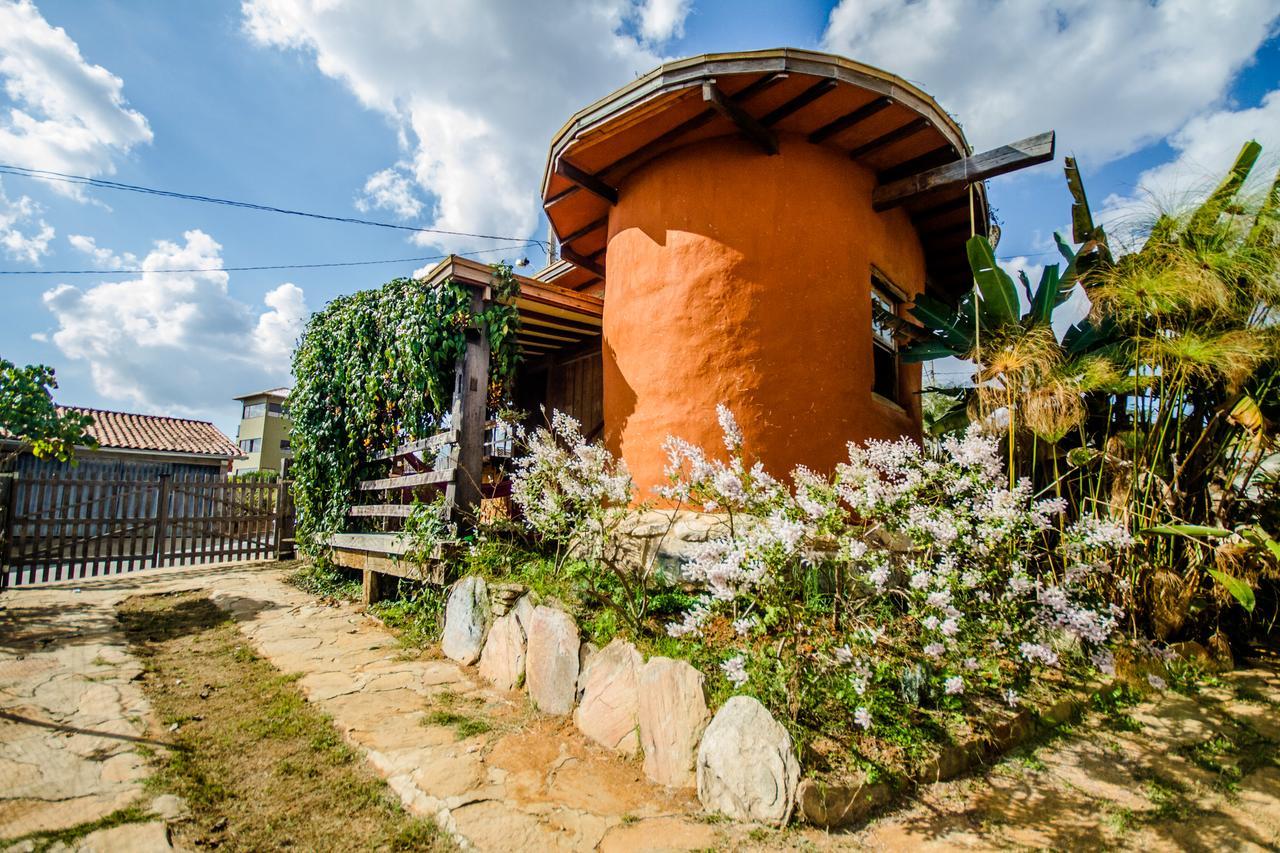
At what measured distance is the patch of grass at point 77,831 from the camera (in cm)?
242

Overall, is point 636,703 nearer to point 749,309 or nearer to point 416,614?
point 749,309

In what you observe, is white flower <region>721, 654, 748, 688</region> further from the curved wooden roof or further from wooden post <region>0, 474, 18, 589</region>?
wooden post <region>0, 474, 18, 589</region>

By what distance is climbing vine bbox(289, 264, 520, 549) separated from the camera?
19.9ft

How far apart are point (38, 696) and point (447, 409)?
3.67m

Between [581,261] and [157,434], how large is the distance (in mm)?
20553

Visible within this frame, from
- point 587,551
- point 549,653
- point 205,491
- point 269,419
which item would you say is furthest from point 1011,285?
point 269,419

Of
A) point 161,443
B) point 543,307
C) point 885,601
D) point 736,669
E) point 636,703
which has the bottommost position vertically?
point 636,703

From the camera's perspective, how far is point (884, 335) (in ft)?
20.0

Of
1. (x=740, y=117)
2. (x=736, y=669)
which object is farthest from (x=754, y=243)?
(x=736, y=669)

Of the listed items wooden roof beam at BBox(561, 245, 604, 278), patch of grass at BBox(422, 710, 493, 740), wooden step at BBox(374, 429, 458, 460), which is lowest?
patch of grass at BBox(422, 710, 493, 740)

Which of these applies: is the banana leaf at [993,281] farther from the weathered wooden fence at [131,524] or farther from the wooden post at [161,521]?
the wooden post at [161,521]

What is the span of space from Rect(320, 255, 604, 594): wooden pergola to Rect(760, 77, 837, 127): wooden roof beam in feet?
8.71

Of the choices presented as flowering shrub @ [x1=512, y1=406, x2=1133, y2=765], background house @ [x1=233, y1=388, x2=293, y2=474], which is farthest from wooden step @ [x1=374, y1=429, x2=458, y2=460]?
background house @ [x1=233, y1=388, x2=293, y2=474]

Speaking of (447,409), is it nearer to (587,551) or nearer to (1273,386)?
(587,551)
